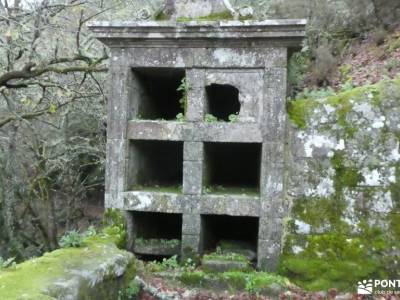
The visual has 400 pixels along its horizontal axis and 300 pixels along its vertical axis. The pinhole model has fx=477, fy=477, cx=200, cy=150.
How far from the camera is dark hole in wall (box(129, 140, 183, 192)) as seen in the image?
595 centimetres

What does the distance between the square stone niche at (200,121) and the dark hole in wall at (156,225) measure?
0.22 ft

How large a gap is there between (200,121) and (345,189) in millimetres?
1786

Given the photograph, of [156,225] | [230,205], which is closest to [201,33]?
[230,205]

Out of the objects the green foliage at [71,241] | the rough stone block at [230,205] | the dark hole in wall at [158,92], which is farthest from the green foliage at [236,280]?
the dark hole in wall at [158,92]

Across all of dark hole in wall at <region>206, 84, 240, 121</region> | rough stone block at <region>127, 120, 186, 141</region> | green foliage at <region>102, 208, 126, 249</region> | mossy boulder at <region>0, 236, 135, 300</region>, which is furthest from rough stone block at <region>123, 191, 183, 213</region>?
dark hole in wall at <region>206, 84, 240, 121</region>

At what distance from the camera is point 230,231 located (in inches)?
275

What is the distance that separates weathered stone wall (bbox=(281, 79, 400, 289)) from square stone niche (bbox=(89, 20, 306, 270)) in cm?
23

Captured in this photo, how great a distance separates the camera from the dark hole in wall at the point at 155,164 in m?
5.95

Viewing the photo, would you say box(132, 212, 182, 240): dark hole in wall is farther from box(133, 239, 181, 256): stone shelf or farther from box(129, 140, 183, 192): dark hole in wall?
box(129, 140, 183, 192): dark hole in wall

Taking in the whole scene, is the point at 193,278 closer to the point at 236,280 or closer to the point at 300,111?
the point at 236,280

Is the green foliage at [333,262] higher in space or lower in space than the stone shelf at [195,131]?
lower

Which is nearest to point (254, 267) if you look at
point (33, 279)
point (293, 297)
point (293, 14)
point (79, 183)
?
point (293, 297)

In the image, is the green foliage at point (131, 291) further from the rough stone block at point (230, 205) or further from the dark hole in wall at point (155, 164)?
the dark hole in wall at point (155, 164)

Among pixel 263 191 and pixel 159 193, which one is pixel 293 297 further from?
pixel 159 193
